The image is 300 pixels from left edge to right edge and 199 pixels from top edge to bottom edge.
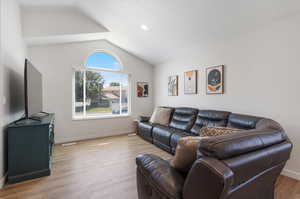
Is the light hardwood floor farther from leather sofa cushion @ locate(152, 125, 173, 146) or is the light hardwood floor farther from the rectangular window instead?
the rectangular window

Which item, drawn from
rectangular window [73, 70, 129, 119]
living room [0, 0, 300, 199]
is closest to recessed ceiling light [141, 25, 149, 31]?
living room [0, 0, 300, 199]

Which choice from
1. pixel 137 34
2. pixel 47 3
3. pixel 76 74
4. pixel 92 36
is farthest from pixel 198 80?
pixel 47 3

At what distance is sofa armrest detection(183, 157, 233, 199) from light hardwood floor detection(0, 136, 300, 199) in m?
1.27

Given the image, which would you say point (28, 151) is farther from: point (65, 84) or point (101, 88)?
point (101, 88)

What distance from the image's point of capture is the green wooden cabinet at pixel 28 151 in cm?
218

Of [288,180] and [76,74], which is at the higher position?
[76,74]

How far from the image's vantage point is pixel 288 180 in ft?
7.30

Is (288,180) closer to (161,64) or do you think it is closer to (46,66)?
(161,64)

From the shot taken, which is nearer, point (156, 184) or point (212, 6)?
point (156, 184)

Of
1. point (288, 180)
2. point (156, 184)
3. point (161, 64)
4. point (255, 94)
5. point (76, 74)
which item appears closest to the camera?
point (156, 184)

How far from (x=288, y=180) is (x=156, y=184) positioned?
230cm

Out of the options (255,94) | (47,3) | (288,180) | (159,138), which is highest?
(47,3)

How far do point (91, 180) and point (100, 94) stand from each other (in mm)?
2913

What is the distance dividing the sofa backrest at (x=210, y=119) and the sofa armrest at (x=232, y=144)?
1.85m
